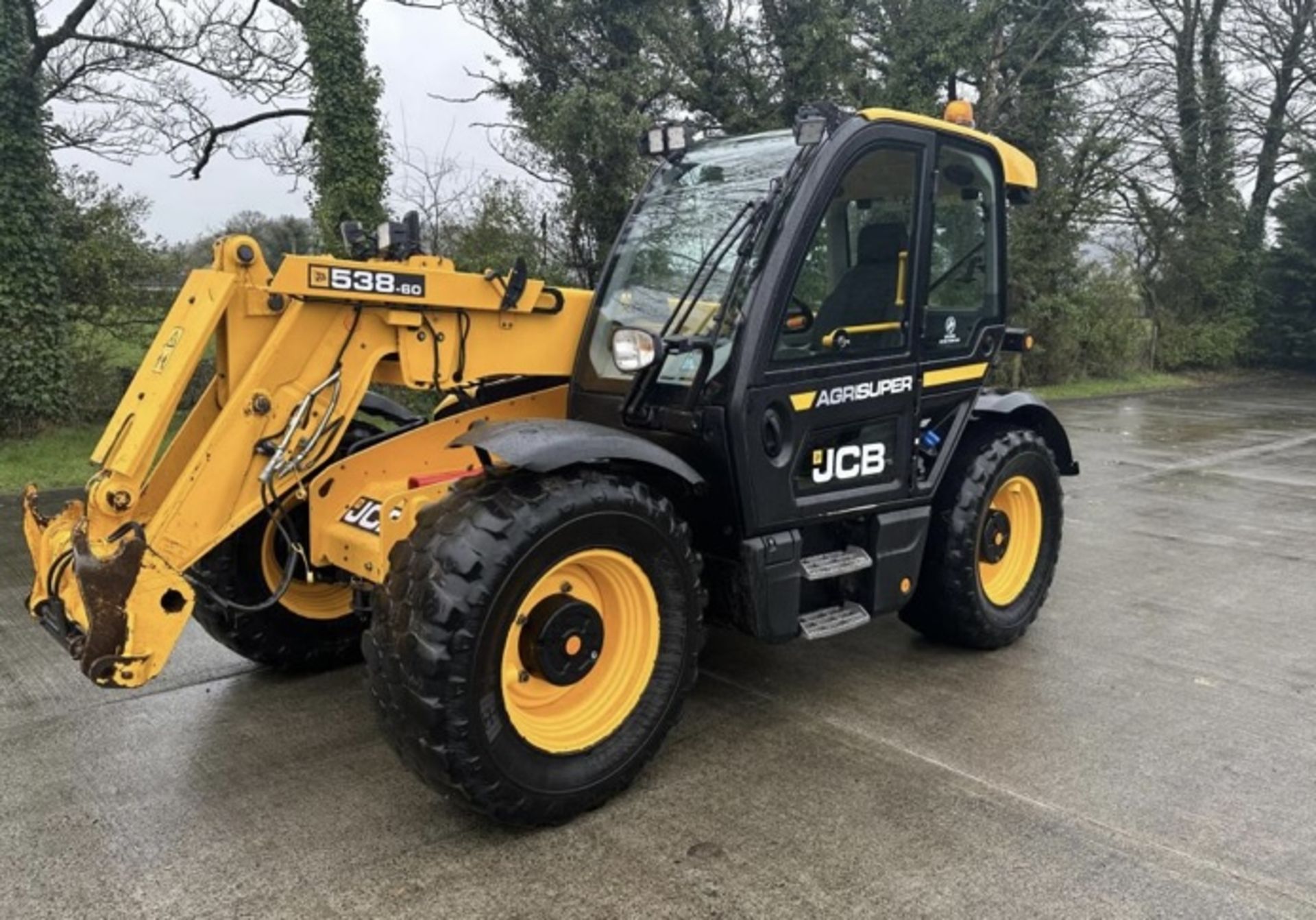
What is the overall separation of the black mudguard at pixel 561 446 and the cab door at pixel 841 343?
350 millimetres

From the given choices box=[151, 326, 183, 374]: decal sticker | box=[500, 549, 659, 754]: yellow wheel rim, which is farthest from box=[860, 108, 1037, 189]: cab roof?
box=[151, 326, 183, 374]: decal sticker

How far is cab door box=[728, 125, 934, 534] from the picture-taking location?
3438 mm

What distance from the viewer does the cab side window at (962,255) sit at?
158 inches

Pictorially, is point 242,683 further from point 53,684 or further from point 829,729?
point 829,729

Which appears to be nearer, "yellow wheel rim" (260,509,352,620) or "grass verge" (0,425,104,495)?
"yellow wheel rim" (260,509,352,620)

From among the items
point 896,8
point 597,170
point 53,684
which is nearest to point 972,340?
point 53,684

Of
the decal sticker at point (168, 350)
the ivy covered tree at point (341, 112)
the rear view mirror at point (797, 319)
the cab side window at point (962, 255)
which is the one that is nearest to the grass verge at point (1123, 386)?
the ivy covered tree at point (341, 112)

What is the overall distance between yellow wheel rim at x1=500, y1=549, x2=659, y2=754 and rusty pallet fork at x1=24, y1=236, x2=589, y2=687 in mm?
491

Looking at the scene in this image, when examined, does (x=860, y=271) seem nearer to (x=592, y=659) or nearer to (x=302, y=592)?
(x=592, y=659)

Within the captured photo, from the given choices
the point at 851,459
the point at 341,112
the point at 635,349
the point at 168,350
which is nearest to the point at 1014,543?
the point at 851,459

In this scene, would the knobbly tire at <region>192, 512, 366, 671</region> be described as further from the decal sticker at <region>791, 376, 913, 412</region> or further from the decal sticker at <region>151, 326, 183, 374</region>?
the decal sticker at <region>791, 376, 913, 412</region>

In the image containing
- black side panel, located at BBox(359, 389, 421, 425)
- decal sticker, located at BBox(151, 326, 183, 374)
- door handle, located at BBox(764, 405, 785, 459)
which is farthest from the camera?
black side panel, located at BBox(359, 389, 421, 425)

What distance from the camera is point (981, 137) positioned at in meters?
4.17

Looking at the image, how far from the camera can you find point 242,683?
4070 mm
